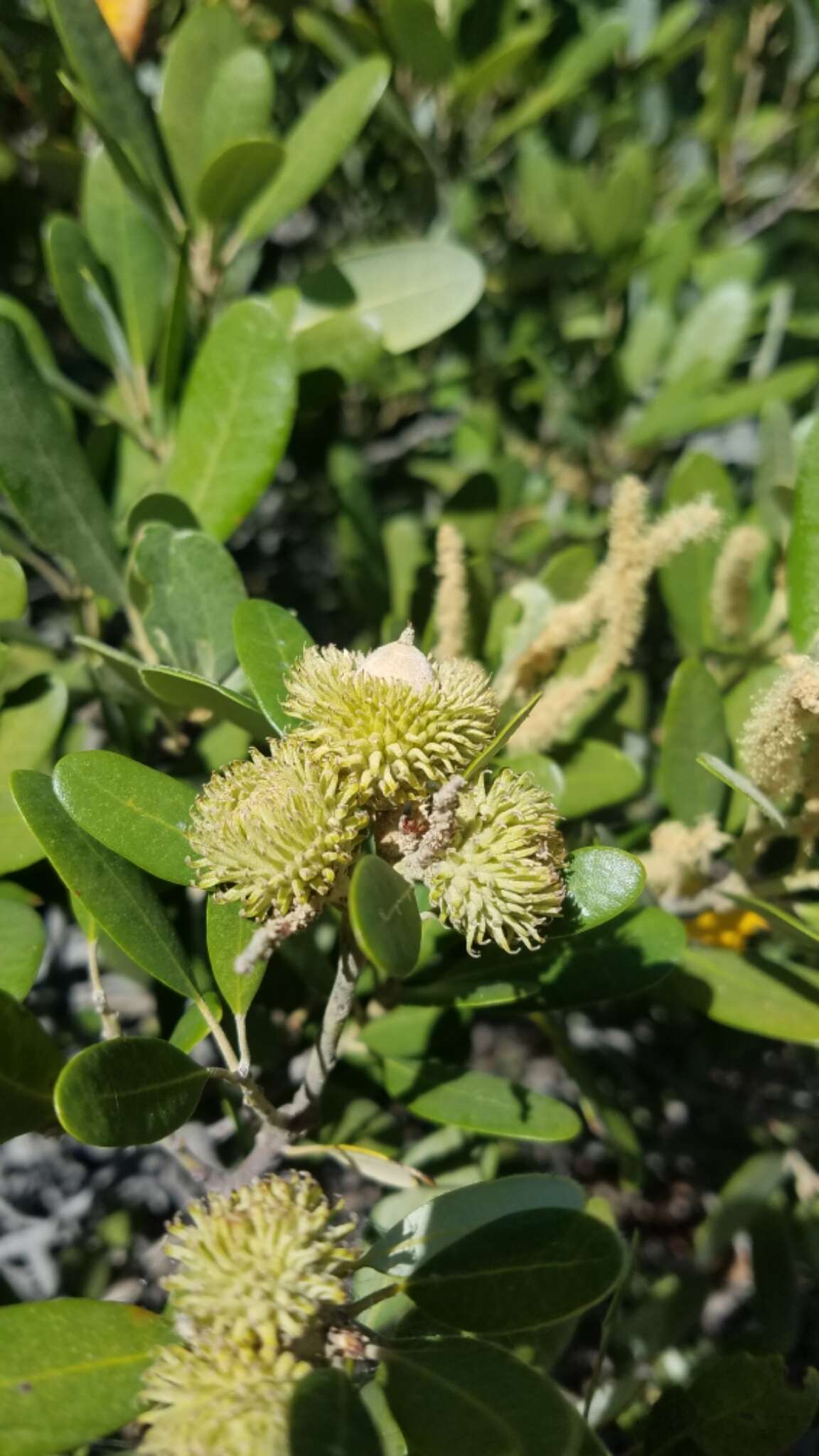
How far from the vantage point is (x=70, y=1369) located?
0.75 meters

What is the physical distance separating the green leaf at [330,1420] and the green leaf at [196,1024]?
30 cm

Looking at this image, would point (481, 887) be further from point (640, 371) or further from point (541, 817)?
point (640, 371)

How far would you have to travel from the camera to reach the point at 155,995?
1248 mm

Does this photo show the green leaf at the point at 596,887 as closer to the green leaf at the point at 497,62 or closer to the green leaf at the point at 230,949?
the green leaf at the point at 230,949

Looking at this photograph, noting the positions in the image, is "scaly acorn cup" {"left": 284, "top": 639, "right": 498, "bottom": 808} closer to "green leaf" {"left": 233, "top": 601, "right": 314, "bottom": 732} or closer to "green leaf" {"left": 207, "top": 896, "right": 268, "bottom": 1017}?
"green leaf" {"left": 233, "top": 601, "right": 314, "bottom": 732}

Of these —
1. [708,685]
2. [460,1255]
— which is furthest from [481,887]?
[708,685]

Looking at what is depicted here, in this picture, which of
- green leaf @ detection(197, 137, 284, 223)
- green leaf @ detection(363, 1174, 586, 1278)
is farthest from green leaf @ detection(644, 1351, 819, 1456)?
green leaf @ detection(197, 137, 284, 223)

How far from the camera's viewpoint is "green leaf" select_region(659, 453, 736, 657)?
1.46 meters

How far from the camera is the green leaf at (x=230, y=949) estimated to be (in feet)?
2.95

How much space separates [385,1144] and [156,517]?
85 centimetres

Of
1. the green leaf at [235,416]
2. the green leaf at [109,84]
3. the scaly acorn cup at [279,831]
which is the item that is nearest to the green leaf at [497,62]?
the green leaf at [109,84]

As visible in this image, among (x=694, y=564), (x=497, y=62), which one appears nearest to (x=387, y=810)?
(x=694, y=564)

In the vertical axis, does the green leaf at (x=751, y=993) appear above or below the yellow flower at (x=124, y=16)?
below

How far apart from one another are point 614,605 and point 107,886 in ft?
2.14
